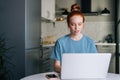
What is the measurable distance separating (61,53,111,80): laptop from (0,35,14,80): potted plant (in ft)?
5.22

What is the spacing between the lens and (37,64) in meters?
4.01

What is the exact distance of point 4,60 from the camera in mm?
3223

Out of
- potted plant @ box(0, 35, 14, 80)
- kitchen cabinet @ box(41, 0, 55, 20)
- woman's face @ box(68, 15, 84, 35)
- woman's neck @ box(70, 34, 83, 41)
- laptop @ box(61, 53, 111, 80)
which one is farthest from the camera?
kitchen cabinet @ box(41, 0, 55, 20)

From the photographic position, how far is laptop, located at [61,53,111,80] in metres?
1.67

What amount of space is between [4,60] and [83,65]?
1.79m

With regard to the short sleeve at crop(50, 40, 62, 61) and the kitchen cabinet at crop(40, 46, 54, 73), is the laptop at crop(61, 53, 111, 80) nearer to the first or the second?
the short sleeve at crop(50, 40, 62, 61)

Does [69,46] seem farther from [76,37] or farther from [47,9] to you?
[47,9]

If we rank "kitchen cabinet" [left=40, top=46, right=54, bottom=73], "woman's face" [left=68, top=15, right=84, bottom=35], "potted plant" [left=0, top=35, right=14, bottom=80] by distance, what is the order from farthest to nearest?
"kitchen cabinet" [left=40, top=46, right=54, bottom=73] < "potted plant" [left=0, top=35, right=14, bottom=80] < "woman's face" [left=68, top=15, right=84, bottom=35]

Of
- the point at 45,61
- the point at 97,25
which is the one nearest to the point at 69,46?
the point at 45,61

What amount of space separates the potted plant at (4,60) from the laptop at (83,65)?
1592mm

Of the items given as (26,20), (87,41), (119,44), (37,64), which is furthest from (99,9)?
(87,41)

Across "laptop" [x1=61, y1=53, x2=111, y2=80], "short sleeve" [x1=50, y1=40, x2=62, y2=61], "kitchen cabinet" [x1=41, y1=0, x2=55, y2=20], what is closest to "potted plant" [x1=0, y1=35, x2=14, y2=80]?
"short sleeve" [x1=50, y1=40, x2=62, y2=61]

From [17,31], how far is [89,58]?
180 centimetres

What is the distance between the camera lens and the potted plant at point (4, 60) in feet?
10.3
